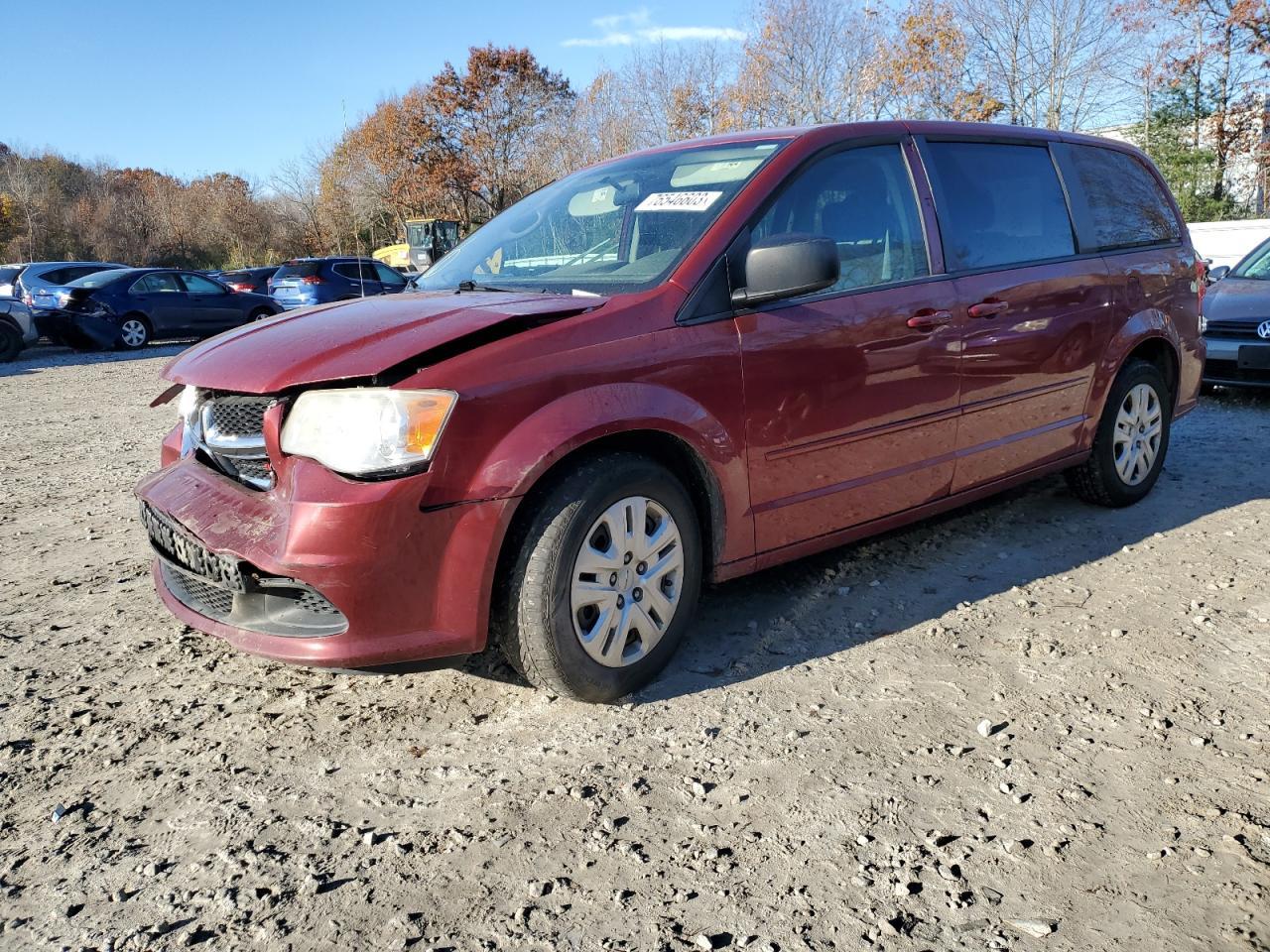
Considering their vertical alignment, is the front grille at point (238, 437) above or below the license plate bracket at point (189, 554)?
above

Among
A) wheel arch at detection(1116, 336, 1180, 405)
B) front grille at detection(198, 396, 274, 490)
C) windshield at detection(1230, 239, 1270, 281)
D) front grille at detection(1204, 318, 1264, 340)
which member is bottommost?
front grille at detection(1204, 318, 1264, 340)

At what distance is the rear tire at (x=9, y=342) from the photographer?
1562cm

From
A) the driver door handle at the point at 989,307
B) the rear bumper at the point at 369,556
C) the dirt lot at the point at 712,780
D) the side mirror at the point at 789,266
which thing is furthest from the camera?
the driver door handle at the point at 989,307

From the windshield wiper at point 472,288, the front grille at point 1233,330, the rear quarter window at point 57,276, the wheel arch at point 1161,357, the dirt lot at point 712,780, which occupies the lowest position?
the dirt lot at point 712,780

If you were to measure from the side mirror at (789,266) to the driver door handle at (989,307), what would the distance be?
3.43ft

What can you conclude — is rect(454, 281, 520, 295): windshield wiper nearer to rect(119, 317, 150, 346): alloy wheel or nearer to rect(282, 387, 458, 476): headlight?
rect(282, 387, 458, 476): headlight

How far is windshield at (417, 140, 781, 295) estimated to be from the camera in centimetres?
337

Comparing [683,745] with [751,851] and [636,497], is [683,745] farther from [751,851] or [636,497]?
[636,497]

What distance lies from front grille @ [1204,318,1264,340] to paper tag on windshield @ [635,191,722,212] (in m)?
6.24

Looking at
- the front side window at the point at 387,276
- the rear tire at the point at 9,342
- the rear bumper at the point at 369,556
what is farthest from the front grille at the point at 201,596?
the front side window at the point at 387,276

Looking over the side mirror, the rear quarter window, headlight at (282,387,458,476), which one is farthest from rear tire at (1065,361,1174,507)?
the rear quarter window

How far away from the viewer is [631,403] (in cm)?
295

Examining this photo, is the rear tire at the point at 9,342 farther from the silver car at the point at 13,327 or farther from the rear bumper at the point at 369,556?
the rear bumper at the point at 369,556

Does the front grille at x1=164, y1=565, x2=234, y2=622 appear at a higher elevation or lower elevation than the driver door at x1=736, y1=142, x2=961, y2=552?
lower
